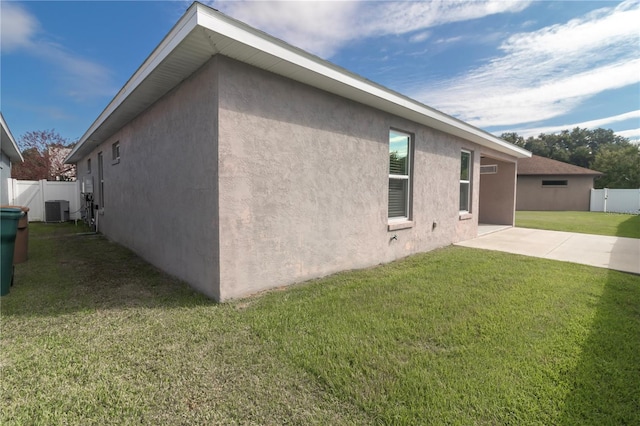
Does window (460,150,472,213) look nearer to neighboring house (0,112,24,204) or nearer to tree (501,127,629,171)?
neighboring house (0,112,24,204)

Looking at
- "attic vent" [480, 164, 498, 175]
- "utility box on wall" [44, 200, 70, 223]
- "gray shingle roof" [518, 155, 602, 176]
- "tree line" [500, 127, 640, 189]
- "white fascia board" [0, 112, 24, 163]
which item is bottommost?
"utility box on wall" [44, 200, 70, 223]

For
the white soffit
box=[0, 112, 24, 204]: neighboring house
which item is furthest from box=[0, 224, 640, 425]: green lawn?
box=[0, 112, 24, 204]: neighboring house

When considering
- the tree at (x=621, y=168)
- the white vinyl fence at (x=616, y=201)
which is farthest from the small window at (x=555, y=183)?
the tree at (x=621, y=168)

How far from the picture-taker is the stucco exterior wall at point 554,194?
22938 mm

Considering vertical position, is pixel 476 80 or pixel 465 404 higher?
pixel 476 80

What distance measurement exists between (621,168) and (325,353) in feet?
133

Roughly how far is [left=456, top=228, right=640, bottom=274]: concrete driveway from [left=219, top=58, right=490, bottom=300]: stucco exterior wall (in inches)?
134

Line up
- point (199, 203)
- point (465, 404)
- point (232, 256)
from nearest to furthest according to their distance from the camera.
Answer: point (465, 404)
point (232, 256)
point (199, 203)

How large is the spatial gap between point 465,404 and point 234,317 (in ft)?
7.66

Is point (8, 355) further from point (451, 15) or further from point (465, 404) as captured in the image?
point (451, 15)

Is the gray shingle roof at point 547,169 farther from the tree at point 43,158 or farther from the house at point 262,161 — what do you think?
the tree at point 43,158

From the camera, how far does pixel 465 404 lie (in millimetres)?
1938

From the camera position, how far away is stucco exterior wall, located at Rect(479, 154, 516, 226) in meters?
12.1

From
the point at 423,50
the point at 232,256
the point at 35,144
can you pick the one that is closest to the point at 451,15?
the point at 423,50
